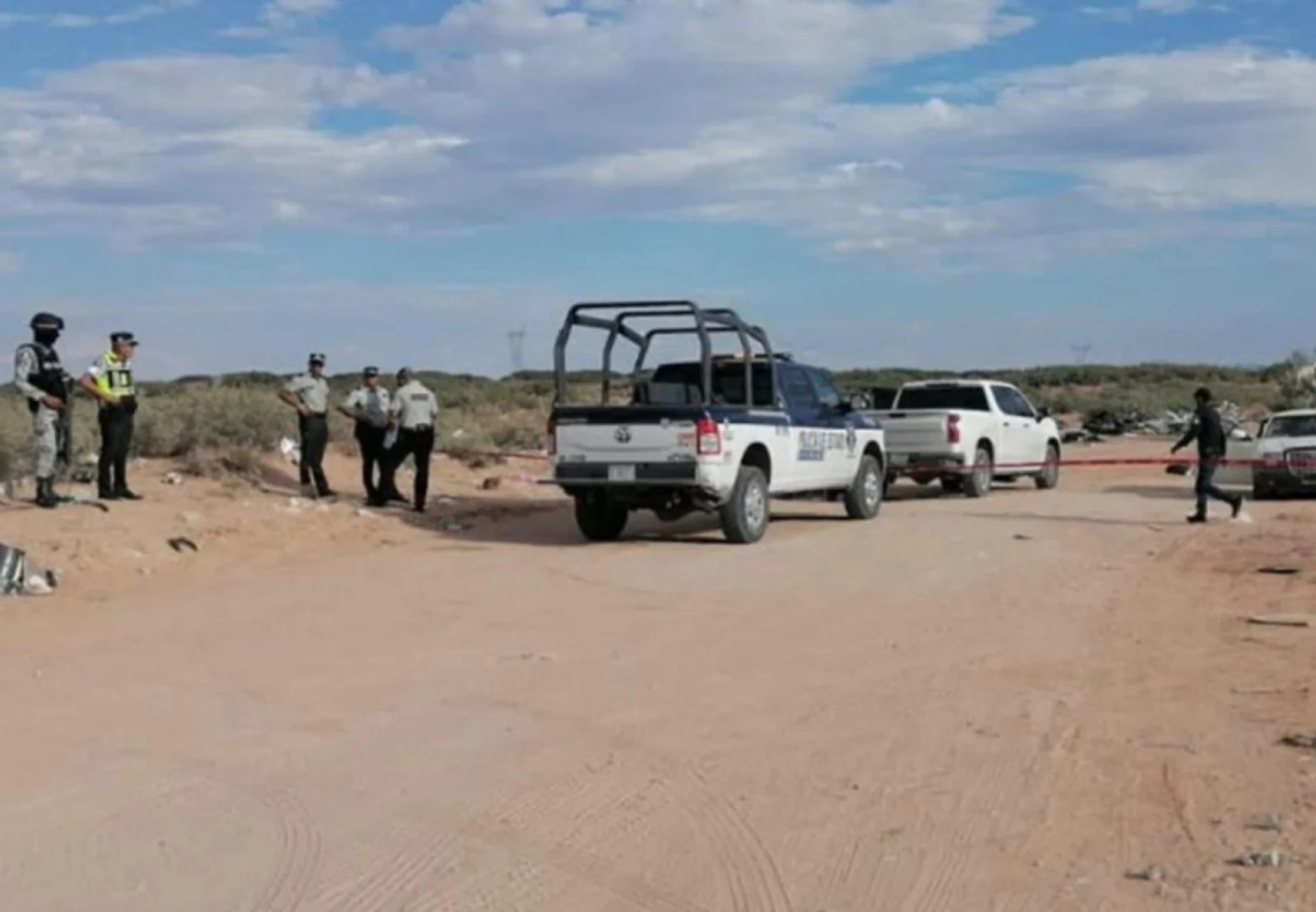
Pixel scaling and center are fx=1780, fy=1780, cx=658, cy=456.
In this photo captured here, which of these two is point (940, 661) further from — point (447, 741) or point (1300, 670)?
point (447, 741)

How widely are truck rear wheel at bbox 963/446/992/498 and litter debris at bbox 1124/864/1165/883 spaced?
1947cm

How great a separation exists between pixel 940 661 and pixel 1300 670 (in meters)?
2.10

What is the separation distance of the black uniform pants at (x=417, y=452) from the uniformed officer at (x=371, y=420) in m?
0.15

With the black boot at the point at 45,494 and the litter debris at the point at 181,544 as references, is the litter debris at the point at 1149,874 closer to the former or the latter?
the litter debris at the point at 181,544

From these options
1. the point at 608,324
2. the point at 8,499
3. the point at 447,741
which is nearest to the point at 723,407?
the point at 608,324

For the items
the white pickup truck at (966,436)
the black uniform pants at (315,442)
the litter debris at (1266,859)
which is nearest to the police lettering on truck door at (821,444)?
the white pickup truck at (966,436)

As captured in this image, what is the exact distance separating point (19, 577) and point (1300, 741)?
10.1 metres

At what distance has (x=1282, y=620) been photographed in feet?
40.9

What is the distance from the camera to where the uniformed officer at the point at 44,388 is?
16919 mm

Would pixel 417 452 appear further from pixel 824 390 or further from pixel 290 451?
pixel 824 390

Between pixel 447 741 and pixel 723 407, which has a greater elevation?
pixel 723 407

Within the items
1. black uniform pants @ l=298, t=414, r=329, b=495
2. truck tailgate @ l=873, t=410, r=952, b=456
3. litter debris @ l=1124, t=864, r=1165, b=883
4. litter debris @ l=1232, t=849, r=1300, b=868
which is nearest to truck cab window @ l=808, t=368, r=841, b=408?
truck tailgate @ l=873, t=410, r=952, b=456

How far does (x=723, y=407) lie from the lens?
1856 cm

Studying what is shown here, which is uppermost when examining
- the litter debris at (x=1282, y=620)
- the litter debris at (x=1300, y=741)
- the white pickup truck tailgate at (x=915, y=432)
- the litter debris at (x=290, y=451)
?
the white pickup truck tailgate at (x=915, y=432)
